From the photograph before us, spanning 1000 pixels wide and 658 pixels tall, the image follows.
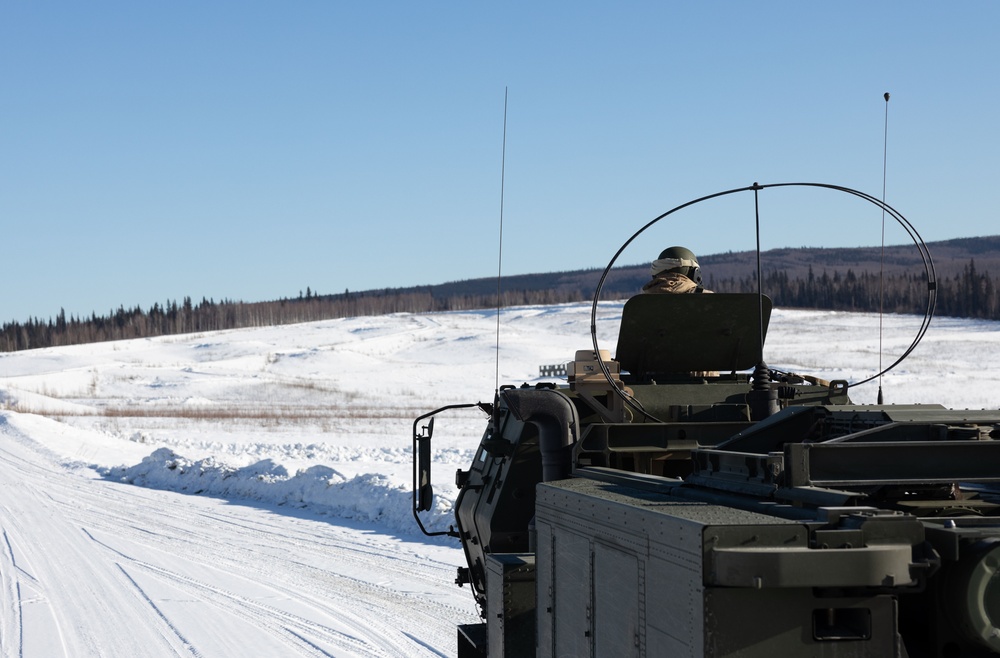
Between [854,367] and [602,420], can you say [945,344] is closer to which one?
[854,367]

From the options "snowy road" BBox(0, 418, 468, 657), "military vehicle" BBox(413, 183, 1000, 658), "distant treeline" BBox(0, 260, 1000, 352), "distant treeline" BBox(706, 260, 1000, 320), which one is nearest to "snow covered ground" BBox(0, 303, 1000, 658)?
"snowy road" BBox(0, 418, 468, 657)

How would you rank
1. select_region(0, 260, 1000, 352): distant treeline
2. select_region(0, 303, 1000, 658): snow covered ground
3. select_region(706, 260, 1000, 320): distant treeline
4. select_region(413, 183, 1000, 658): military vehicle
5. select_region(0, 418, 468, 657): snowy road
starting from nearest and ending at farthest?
select_region(413, 183, 1000, 658): military vehicle, select_region(0, 418, 468, 657): snowy road, select_region(0, 303, 1000, 658): snow covered ground, select_region(706, 260, 1000, 320): distant treeline, select_region(0, 260, 1000, 352): distant treeline

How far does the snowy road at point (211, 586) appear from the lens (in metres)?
10.2

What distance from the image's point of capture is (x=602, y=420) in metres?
7.36

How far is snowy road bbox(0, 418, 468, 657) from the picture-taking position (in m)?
10.2

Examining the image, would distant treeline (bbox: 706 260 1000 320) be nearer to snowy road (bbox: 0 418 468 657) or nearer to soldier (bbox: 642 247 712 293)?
snowy road (bbox: 0 418 468 657)

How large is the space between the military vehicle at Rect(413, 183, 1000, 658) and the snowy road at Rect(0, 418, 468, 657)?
12.0 ft

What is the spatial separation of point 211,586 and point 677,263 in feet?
21.9

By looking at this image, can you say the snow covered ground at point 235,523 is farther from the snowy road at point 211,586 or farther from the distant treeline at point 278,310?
the distant treeline at point 278,310

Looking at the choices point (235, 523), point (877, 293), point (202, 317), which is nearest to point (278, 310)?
point (202, 317)

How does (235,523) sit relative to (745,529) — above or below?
below

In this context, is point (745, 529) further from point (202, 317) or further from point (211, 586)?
point (202, 317)

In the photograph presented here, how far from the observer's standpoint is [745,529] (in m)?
3.44

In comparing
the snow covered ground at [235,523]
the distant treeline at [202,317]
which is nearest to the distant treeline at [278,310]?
the distant treeline at [202,317]
